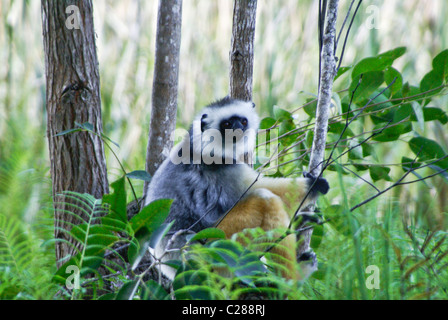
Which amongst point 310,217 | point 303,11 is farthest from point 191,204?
point 303,11

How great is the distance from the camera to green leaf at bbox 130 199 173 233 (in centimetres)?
181

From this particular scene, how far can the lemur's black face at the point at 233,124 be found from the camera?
123 inches

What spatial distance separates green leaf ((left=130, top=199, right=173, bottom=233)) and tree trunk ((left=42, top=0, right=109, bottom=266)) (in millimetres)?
1051

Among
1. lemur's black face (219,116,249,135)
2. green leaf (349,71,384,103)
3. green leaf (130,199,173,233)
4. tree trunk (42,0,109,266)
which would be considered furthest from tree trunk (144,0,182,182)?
green leaf (130,199,173,233)

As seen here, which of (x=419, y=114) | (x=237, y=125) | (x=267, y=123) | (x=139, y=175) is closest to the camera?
(x=139, y=175)

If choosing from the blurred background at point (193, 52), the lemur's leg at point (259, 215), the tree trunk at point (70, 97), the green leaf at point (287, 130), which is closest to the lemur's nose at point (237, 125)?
the green leaf at point (287, 130)

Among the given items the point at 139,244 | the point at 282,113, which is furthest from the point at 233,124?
the point at 139,244

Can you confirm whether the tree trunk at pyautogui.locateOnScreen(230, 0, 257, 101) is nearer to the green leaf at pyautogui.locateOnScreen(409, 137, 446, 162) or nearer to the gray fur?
the gray fur

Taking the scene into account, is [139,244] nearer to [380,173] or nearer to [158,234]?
[158,234]

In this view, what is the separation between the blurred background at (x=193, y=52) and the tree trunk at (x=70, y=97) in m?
3.61

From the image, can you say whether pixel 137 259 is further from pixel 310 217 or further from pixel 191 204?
pixel 191 204

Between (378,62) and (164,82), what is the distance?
5.04ft

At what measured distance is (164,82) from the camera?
316 cm
